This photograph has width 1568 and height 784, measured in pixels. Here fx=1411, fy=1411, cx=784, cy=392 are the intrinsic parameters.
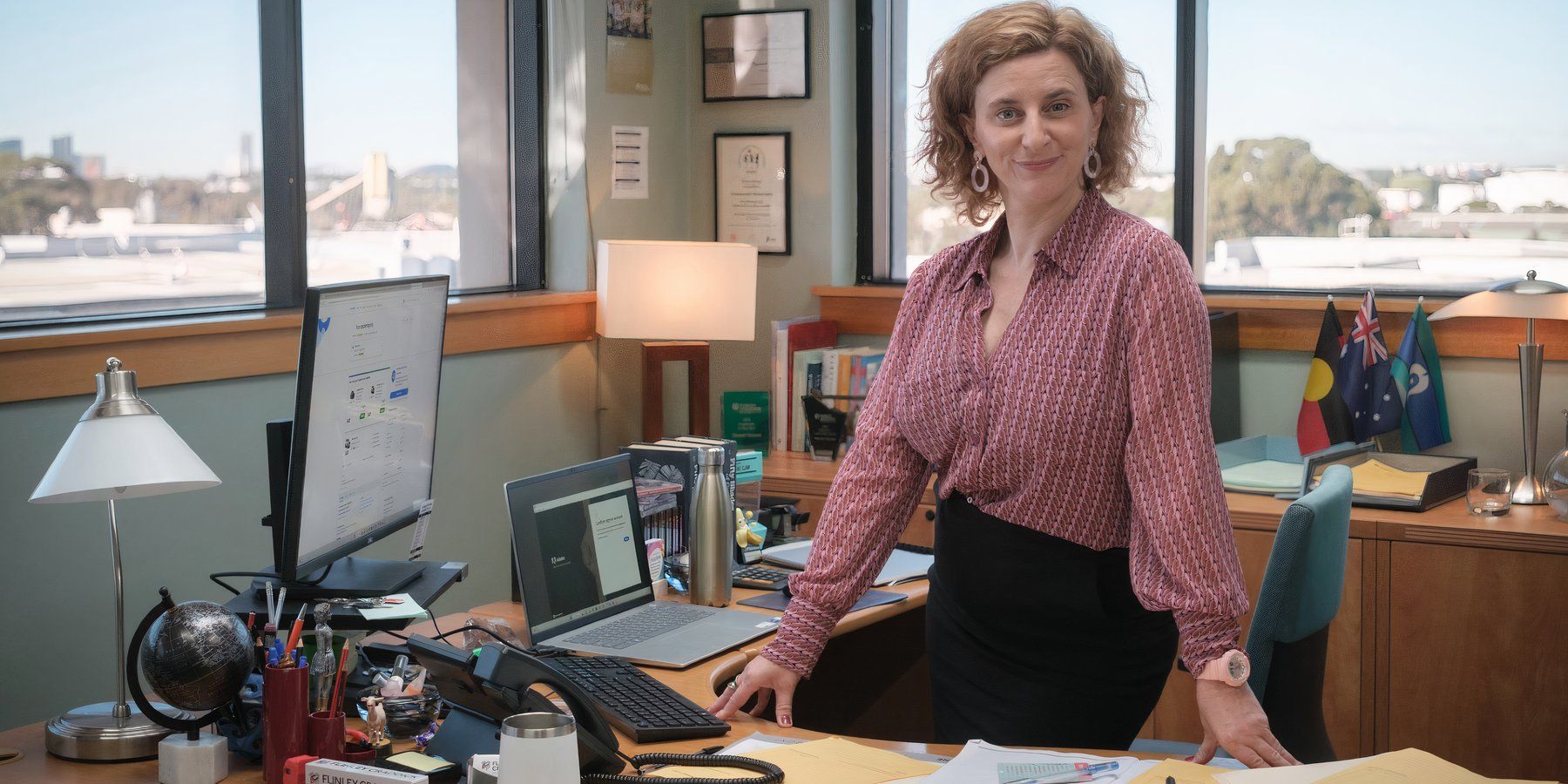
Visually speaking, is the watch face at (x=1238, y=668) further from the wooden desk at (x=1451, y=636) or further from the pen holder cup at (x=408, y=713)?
the wooden desk at (x=1451, y=636)

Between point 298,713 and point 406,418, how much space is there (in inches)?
26.1

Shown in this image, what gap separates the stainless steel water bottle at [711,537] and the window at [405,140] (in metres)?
1.41

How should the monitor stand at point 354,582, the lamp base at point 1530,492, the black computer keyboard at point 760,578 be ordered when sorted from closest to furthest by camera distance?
1. the monitor stand at point 354,582
2. the black computer keyboard at point 760,578
3. the lamp base at point 1530,492

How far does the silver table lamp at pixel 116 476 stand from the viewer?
171 cm

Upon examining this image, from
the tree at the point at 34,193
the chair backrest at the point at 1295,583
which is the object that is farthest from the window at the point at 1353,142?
the tree at the point at 34,193

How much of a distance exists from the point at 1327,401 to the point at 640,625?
197 cm

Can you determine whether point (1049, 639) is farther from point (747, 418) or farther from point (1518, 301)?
point (747, 418)

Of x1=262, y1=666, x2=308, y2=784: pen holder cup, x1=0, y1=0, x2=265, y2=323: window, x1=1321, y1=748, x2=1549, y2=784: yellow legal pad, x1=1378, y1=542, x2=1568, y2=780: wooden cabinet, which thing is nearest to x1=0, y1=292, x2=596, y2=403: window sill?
x1=0, y1=0, x2=265, y2=323: window

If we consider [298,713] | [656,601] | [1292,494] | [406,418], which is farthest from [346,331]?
[1292,494]

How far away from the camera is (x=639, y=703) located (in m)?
1.84

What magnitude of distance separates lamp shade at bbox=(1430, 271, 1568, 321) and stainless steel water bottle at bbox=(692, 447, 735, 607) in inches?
68.8

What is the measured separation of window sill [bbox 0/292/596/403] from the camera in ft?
8.38

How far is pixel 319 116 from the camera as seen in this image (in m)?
3.37

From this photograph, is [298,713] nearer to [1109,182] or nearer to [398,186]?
[1109,182]
